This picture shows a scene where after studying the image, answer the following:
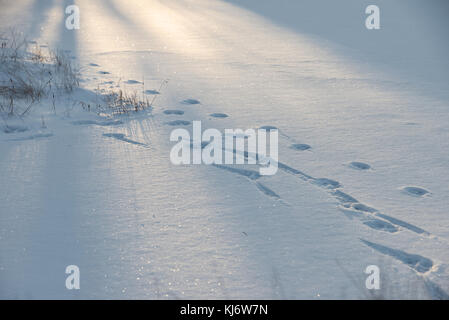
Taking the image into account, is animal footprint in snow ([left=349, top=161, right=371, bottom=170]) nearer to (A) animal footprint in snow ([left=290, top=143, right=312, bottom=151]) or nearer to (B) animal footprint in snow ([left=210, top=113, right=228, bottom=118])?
(A) animal footprint in snow ([left=290, top=143, right=312, bottom=151])

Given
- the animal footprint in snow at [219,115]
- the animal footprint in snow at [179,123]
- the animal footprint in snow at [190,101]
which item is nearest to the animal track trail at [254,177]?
the animal footprint in snow at [179,123]

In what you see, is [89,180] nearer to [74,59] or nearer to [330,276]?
[330,276]

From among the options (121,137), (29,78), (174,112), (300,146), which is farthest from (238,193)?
(29,78)

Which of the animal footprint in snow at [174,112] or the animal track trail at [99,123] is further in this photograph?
the animal footprint in snow at [174,112]

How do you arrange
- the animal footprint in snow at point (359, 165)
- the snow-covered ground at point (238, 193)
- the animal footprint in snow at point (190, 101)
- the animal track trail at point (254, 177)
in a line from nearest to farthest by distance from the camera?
1. the snow-covered ground at point (238, 193)
2. the animal track trail at point (254, 177)
3. the animal footprint in snow at point (359, 165)
4. the animal footprint in snow at point (190, 101)

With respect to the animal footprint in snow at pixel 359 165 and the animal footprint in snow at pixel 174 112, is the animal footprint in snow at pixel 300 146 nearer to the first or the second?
the animal footprint in snow at pixel 359 165

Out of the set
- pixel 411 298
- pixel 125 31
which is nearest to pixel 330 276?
pixel 411 298

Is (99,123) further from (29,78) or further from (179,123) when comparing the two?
(29,78)

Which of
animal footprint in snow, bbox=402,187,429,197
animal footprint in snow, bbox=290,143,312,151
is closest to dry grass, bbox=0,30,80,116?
animal footprint in snow, bbox=290,143,312,151

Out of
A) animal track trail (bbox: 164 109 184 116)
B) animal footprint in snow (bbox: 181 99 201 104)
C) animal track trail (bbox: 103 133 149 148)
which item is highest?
animal footprint in snow (bbox: 181 99 201 104)
